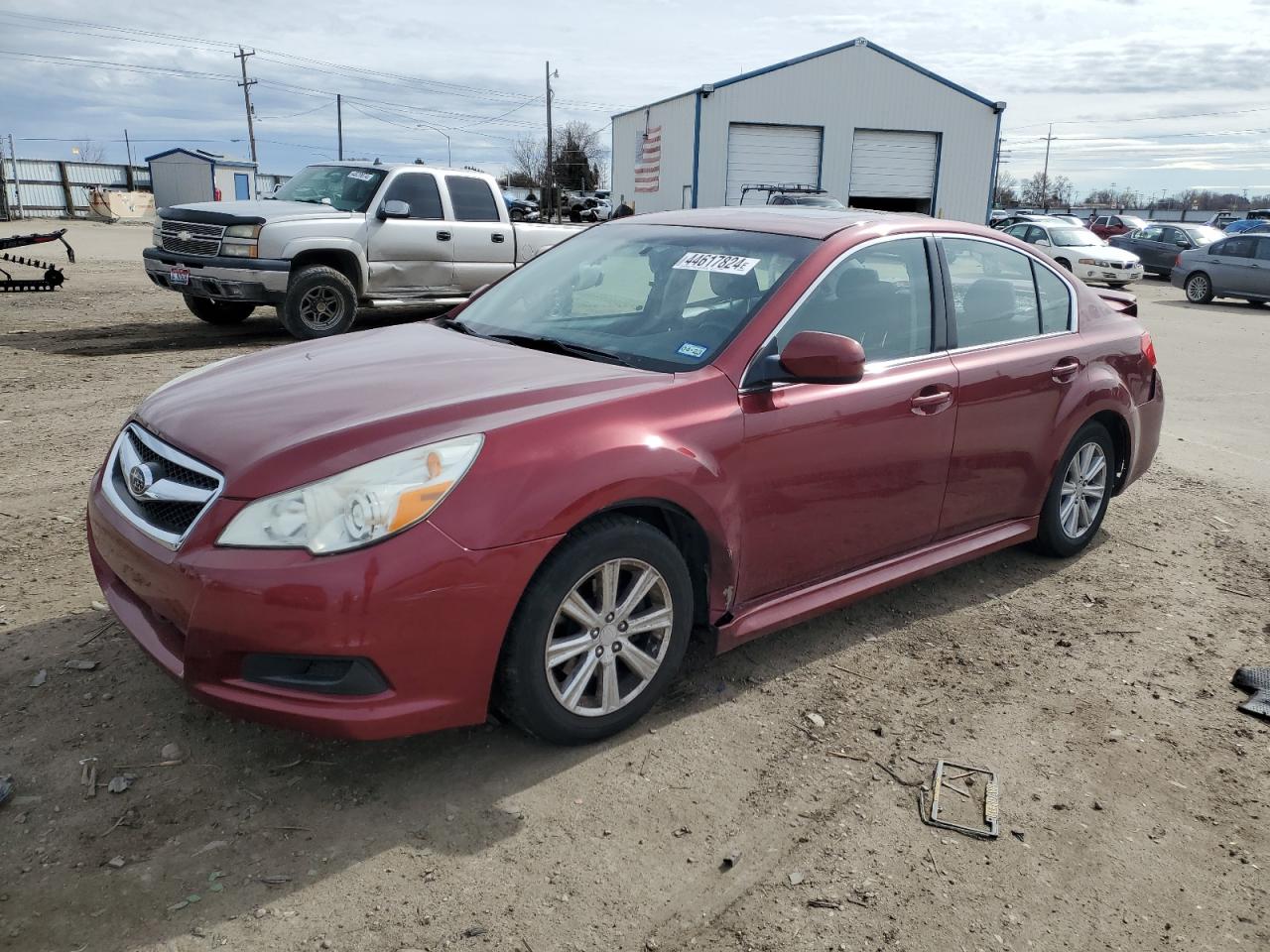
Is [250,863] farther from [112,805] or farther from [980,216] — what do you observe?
[980,216]

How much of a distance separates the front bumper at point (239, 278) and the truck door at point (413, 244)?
112cm

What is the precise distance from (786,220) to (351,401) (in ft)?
6.59

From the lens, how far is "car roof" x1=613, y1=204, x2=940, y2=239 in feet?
13.1

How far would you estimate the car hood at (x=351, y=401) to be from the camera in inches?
109

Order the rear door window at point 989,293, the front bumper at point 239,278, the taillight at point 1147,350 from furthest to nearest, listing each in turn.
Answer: the front bumper at point 239,278, the taillight at point 1147,350, the rear door window at point 989,293

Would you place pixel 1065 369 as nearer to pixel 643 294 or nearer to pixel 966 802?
pixel 643 294

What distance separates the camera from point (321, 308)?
10.7 meters

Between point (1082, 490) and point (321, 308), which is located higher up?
point (321, 308)

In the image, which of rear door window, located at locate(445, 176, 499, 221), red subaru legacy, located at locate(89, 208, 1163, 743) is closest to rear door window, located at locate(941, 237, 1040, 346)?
red subaru legacy, located at locate(89, 208, 1163, 743)

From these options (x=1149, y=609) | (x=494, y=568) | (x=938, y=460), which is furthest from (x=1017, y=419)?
(x=494, y=568)

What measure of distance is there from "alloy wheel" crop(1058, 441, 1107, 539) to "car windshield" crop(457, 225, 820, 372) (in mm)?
2017

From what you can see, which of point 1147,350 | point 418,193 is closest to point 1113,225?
point 418,193

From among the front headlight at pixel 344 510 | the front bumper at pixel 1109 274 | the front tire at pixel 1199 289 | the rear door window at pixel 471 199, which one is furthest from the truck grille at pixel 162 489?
the front bumper at pixel 1109 274

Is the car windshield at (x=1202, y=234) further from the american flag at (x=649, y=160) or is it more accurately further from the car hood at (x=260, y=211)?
the car hood at (x=260, y=211)
